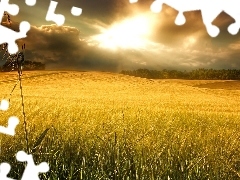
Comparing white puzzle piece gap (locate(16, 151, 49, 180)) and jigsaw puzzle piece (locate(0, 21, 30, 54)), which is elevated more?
jigsaw puzzle piece (locate(0, 21, 30, 54))

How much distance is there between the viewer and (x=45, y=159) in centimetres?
305

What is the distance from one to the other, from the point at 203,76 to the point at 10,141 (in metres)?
81.4

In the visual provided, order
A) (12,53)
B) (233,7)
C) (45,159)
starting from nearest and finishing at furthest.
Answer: (12,53)
(233,7)
(45,159)

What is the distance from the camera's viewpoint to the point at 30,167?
5.51ft

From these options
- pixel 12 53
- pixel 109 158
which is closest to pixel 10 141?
pixel 109 158

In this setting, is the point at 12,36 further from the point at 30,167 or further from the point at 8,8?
the point at 30,167

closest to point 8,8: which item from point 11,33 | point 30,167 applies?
point 11,33

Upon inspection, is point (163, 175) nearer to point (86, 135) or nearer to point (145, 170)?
point (145, 170)

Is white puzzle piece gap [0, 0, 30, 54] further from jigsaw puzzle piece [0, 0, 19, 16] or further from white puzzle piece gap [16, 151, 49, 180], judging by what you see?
white puzzle piece gap [16, 151, 49, 180]

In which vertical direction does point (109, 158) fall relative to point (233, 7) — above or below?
below

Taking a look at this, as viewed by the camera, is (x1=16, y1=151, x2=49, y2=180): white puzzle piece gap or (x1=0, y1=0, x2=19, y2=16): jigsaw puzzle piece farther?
(x1=0, y1=0, x2=19, y2=16): jigsaw puzzle piece

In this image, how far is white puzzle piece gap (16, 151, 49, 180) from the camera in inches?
62.4

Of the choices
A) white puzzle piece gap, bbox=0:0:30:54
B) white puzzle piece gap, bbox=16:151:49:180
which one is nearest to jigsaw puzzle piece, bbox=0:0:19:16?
white puzzle piece gap, bbox=0:0:30:54

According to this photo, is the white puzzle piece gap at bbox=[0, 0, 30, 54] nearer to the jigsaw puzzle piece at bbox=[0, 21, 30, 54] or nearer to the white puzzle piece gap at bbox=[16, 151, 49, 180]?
the jigsaw puzzle piece at bbox=[0, 21, 30, 54]
